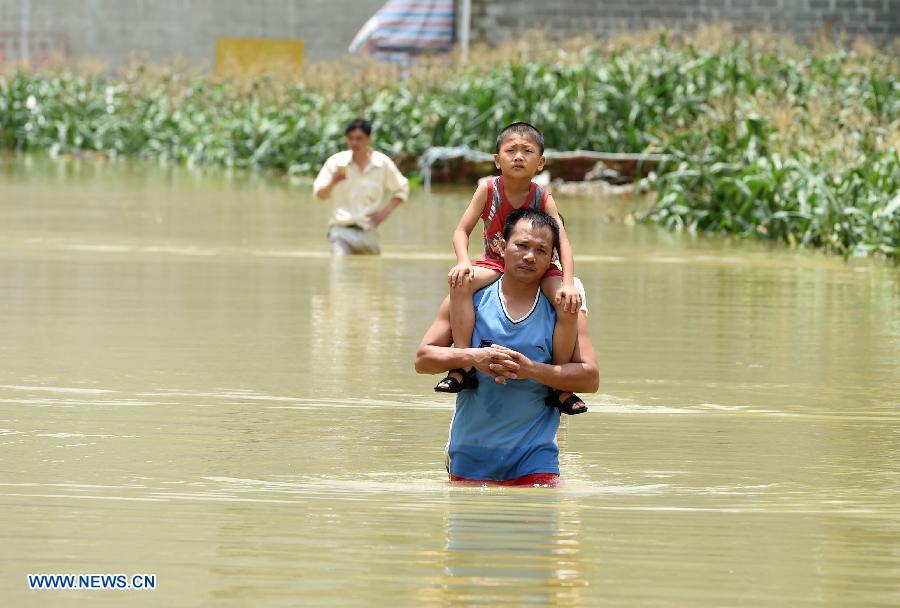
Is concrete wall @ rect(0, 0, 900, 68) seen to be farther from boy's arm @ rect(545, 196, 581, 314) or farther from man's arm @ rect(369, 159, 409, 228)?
boy's arm @ rect(545, 196, 581, 314)

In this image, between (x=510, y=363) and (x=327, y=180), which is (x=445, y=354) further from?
(x=327, y=180)

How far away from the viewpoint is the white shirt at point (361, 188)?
1594 cm

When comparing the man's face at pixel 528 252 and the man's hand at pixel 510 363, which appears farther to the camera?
the man's face at pixel 528 252

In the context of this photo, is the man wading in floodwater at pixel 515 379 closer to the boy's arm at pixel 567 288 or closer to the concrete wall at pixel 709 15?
the boy's arm at pixel 567 288

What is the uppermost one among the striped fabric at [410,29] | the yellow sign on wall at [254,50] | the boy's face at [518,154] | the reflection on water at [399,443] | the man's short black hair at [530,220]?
the striped fabric at [410,29]

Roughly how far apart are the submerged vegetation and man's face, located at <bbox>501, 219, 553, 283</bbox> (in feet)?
34.2

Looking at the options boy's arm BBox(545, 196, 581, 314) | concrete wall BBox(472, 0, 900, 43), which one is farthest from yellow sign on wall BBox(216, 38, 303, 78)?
boy's arm BBox(545, 196, 581, 314)

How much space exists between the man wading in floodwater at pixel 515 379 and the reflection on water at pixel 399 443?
4.7 inches

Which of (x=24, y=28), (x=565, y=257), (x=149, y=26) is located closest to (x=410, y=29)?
(x=149, y=26)

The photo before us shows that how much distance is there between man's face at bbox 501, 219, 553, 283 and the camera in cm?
639

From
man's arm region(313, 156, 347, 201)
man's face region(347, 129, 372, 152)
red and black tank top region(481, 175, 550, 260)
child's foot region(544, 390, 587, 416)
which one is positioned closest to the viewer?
child's foot region(544, 390, 587, 416)

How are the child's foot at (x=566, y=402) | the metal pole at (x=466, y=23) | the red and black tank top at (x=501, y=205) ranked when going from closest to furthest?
the child's foot at (x=566, y=402), the red and black tank top at (x=501, y=205), the metal pole at (x=466, y=23)

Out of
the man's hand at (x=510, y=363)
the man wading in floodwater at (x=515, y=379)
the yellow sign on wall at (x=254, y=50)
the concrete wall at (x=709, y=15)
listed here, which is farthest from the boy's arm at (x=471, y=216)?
the yellow sign on wall at (x=254, y=50)

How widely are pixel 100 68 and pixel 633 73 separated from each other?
14.1m
